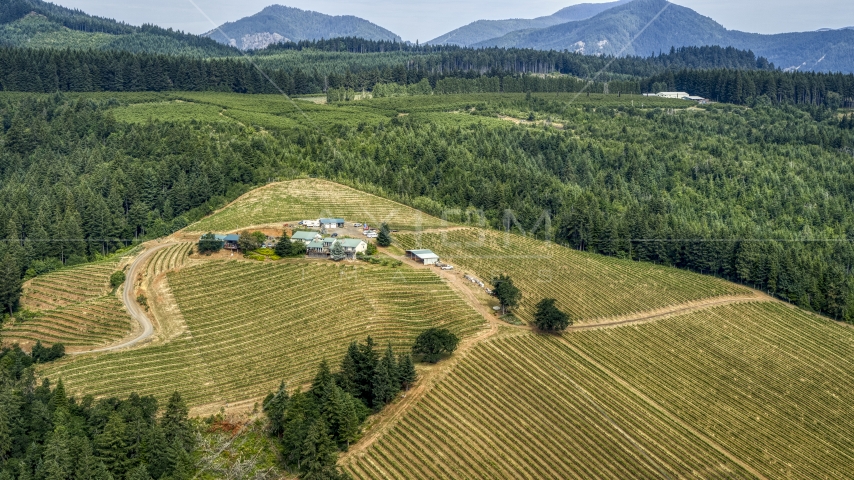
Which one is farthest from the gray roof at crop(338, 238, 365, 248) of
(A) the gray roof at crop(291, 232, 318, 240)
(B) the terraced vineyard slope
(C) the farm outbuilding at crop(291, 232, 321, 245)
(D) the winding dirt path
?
(B) the terraced vineyard slope

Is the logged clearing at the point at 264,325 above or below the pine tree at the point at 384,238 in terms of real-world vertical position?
below

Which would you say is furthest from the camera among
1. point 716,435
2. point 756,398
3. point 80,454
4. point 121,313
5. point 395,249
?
point 395,249

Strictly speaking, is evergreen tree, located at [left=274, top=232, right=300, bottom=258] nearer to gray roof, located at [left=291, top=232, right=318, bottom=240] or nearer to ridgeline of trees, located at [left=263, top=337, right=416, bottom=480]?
gray roof, located at [left=291, top=232, right=318, bottom=240]

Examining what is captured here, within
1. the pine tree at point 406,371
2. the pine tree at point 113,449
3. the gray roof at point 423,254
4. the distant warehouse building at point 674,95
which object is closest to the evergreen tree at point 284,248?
the gray roof at point 423,254

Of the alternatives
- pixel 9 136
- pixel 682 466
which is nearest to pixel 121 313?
pixel 682 466

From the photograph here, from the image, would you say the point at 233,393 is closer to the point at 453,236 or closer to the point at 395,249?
the point at 395,249

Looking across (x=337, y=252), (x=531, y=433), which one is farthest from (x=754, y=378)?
(x=337, y=252)

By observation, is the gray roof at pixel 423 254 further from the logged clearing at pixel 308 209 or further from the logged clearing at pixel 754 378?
the logged clearing at pixel 754 378
